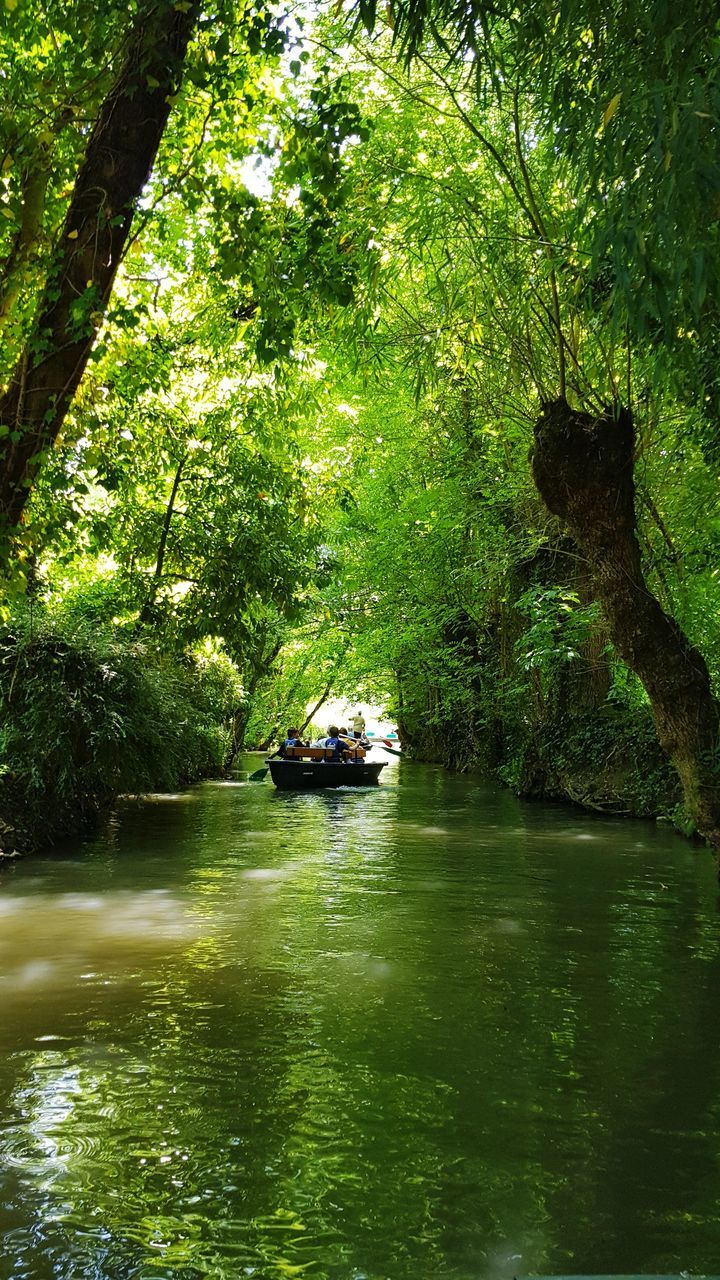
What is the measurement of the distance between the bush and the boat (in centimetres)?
929

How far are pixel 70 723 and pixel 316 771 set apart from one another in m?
11.7

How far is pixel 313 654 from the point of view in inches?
1024

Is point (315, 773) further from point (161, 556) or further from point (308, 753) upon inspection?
point (161, 556)

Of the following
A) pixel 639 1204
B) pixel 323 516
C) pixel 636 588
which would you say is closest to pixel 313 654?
pixel 323 516

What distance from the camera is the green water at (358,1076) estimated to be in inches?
151

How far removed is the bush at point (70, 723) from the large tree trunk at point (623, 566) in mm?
7440

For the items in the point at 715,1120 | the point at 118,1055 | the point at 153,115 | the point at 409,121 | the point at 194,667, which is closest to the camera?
the point at 153,115

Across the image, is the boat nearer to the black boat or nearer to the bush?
the black boat

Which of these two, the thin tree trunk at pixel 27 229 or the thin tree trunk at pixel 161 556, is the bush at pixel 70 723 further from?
the thin tree trunk at pixel 27 229

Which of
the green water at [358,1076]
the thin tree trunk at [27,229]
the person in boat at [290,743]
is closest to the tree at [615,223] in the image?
the thin tree trunk at [27,229]

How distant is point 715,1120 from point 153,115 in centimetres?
503

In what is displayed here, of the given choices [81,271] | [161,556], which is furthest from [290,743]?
[81,271]

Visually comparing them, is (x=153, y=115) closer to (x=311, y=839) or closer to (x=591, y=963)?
(x=591, y=963)

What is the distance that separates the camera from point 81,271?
367 cm
